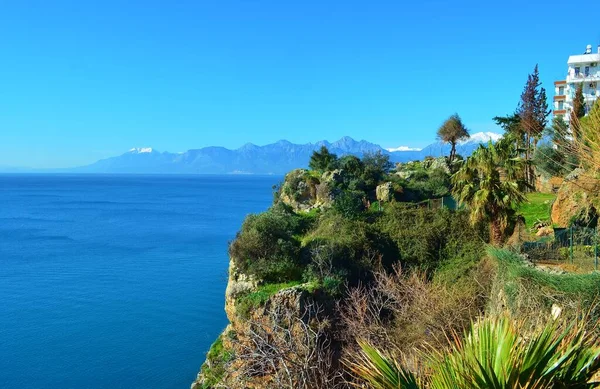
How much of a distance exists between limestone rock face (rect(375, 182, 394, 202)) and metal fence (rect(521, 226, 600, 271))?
11808 millimetres

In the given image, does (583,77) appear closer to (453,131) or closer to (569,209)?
(453,131)

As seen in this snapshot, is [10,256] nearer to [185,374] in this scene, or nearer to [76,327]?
[76,327]

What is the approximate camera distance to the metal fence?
49.7 ft

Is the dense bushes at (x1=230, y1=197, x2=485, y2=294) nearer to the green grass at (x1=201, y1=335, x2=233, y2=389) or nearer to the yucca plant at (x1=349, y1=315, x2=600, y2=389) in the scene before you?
the green grass at (x1=201, y1=335, x2=233, y2=389)

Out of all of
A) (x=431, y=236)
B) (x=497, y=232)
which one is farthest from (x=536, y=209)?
(x=497, y=232)

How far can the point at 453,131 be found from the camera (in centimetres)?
4172

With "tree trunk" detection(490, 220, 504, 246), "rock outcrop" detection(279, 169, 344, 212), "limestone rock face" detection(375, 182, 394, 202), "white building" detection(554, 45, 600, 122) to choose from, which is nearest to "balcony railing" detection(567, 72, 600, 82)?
"white building" detection(554, 45, 600, 122)

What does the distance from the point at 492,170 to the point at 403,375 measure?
14289mm

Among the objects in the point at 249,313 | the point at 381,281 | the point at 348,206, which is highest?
the point at 348,206

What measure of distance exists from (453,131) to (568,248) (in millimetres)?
26773

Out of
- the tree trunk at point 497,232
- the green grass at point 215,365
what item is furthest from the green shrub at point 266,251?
the tree trunk at point 497,232

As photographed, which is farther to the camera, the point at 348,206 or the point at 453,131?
the point at 453,131

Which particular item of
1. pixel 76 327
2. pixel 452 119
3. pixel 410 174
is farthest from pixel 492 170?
pixel 452 119

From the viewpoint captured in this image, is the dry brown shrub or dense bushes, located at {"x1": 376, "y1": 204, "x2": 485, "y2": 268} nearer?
the dry brown shrub
